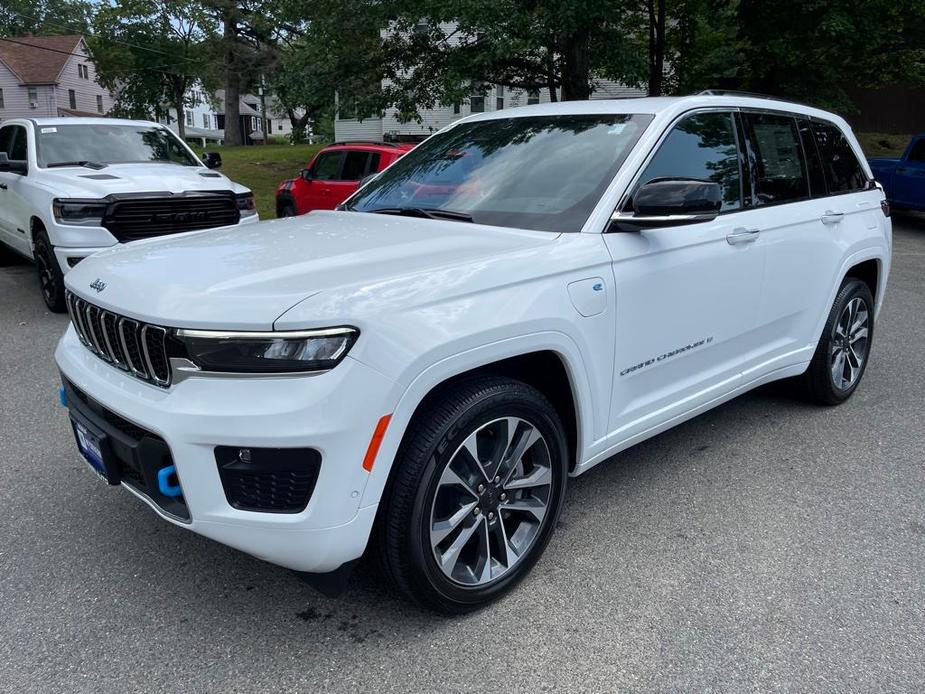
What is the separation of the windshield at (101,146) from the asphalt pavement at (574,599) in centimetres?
463

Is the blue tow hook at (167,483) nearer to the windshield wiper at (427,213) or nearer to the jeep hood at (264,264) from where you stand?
the jeep hood at (264,264)

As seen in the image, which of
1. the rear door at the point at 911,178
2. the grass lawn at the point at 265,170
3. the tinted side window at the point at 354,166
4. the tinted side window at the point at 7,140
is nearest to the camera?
the tinted side window at the point at 7,140

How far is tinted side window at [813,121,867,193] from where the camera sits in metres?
4.52

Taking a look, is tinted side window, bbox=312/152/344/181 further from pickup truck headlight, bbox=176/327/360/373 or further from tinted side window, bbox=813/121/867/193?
pickup truck headlight, bbox=176/327/360/373

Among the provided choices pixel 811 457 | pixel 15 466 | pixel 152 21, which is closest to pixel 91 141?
pixel 15 466

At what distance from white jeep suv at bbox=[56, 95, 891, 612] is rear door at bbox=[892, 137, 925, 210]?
1111cm

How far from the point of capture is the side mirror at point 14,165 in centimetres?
770

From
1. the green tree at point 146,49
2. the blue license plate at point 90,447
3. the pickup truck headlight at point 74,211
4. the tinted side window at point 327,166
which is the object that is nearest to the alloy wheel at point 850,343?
the blue license plate at point 90,447

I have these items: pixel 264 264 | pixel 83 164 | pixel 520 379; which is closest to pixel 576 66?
pixel 83 164

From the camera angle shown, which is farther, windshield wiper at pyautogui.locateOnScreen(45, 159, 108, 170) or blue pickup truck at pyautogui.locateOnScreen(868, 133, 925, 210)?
blue pickup truck at pyautogui.locateOnScreen(868, 133, 925, 210)

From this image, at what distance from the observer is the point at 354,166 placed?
11922 millimetres

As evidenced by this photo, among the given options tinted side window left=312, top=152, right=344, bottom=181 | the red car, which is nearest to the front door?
the red car

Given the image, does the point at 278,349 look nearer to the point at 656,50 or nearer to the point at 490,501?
the point at 490,501

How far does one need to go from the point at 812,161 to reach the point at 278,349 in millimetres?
3520
